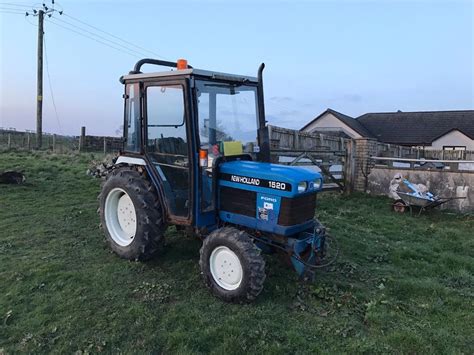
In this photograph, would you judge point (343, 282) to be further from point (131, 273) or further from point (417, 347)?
point (131, 273)

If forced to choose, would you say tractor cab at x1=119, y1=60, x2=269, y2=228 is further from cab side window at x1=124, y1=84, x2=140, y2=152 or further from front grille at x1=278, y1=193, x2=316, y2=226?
front grille at x1=278, y1=193, x2=316, y2=226

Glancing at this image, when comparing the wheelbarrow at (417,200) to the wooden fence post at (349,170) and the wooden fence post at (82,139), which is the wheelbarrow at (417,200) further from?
the wooden fence post at (82,139)

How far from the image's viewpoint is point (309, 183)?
4.14 m

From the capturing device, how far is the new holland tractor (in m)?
3.99

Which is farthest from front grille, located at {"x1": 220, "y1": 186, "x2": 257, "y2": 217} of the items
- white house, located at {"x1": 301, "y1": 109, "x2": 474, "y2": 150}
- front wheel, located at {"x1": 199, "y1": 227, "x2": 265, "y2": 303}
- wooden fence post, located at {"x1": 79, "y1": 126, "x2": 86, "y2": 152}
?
white house, located at {"x1": 301, "y1": 109, "x2": 474, "y2": 150}

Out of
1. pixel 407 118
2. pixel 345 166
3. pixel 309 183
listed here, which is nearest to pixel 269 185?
pixel 309 183

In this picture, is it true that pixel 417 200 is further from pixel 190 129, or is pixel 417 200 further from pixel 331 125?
pixel 331 125

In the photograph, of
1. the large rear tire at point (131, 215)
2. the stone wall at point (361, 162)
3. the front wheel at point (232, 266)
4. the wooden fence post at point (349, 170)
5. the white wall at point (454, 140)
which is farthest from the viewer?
the white wall at point (454, 140)

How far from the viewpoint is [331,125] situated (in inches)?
1206

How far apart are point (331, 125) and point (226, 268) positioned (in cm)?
2805

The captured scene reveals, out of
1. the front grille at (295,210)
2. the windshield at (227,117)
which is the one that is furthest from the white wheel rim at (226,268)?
the windshield at (227,117)

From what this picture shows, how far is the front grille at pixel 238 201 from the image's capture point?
4.18 metres

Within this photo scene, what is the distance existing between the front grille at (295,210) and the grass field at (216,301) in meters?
0.78

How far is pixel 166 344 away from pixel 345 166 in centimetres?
813
